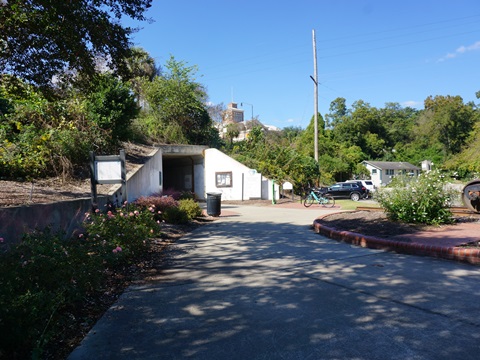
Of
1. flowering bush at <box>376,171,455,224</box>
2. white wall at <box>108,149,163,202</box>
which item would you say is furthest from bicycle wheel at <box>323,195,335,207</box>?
flowering bush at <box>376,171,455,224</box>

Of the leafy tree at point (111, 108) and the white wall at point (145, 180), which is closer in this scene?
the white wall at point (145, 180)

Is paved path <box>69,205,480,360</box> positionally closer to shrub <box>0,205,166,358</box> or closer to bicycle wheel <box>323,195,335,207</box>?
shrub <box>0,205,166,358</box>

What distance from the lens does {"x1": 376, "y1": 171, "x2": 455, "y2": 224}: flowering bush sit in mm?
10127

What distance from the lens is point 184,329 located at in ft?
13.4

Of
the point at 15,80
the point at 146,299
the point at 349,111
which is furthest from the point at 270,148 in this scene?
the point at 349,111

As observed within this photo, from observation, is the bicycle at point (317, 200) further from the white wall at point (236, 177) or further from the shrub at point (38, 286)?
the shrub at point (38, 286)

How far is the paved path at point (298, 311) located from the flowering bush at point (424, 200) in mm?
3041

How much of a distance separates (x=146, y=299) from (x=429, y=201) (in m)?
7.93

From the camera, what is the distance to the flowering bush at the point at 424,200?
10.1 m

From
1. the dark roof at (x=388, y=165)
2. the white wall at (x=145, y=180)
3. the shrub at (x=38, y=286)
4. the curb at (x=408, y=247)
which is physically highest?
the dark roof at (x=388, y=165)

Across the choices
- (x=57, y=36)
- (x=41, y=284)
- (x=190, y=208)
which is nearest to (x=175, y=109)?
(x=190, y=208)

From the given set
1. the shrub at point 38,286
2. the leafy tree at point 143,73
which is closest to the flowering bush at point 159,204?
the shrub at point 38,286

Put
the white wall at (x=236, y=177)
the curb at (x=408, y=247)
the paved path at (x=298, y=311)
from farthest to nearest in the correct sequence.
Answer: the white wall at (x=236, y=177)
the curb at (x=408, y=247)
the paved path at (x=298, y=311)

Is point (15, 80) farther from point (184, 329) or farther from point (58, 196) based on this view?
point (184, 329)
